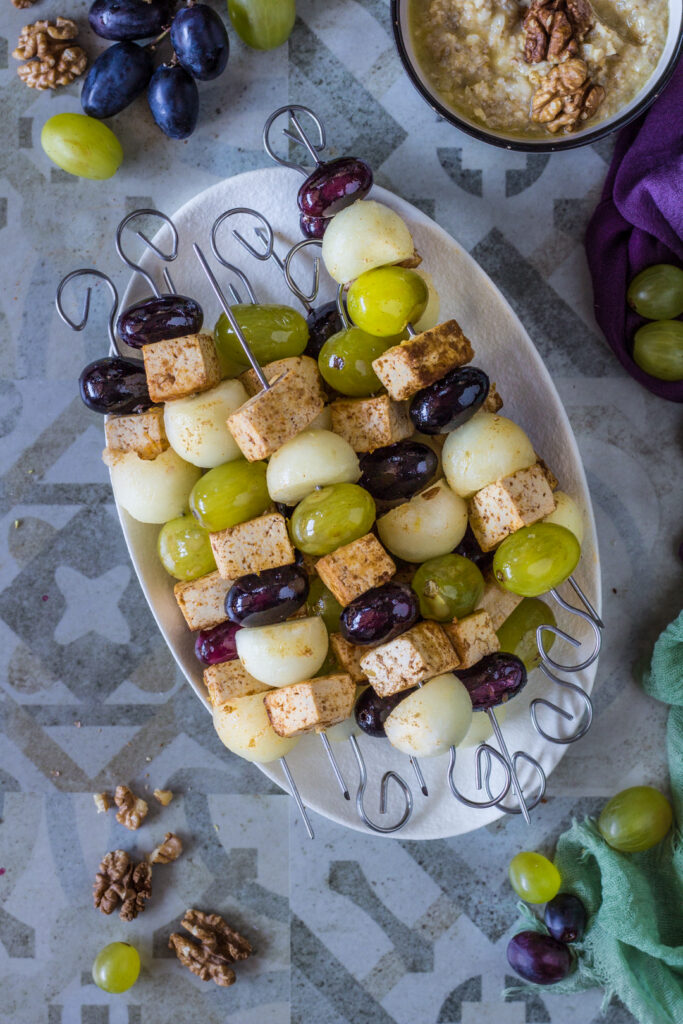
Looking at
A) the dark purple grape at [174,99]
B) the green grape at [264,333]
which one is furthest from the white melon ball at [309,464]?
the dark purple grape at [174,99]

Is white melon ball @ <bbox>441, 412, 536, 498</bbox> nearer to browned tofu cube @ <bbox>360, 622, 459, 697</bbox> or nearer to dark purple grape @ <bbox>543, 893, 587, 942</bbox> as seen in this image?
browned tofu cube @ <bbox>360, 622, 459, 697</bbox>

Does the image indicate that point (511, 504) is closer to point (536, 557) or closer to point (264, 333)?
point (536, 557)

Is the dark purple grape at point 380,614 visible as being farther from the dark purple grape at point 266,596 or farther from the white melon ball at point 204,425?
the white melon ball at point 204,425

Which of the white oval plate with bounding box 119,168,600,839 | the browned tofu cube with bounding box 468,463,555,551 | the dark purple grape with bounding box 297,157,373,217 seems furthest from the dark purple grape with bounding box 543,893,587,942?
the dark purple grape with bounding box 297,157,373,217

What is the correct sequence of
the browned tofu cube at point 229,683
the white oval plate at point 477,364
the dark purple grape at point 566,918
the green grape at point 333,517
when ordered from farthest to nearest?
1. the dark purple grape at point 566,918
2. the white oval plate at point 477,364
3. the browned tofu cube at point 229,683
4. the green grape at point 333,517

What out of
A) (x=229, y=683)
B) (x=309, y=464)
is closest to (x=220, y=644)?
(x=229, y=683)

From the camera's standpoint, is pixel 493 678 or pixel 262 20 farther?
pixel 262 20
